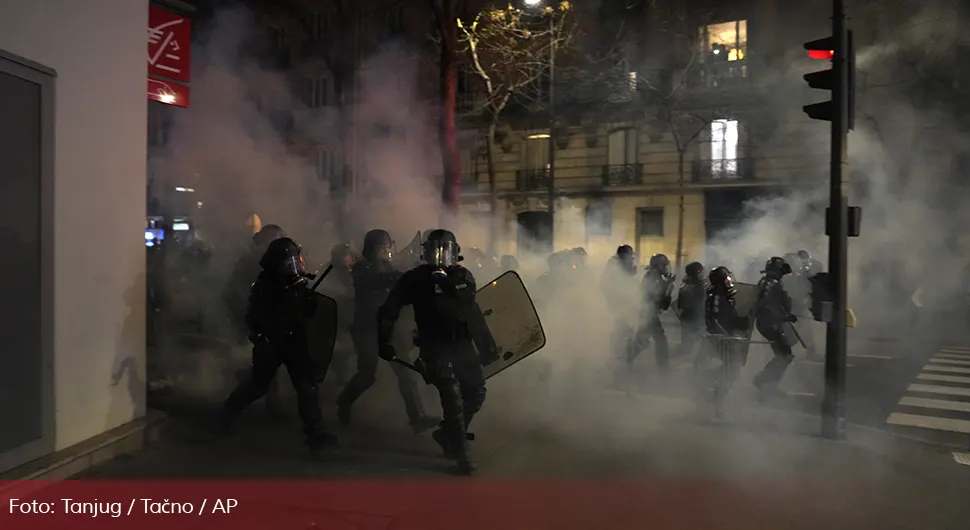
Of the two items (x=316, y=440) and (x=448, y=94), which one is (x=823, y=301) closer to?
(x=316, y=440)

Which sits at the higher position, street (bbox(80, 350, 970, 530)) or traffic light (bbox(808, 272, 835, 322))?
traffic light (bbox(808, 272, 835, 322))

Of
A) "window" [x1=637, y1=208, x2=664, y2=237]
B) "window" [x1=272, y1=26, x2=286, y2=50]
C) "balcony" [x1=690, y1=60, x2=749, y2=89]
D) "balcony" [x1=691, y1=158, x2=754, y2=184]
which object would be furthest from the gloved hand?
"window" [x1=637, y1=208, x2=664, y2=237]

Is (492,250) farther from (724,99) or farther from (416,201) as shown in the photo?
(724,99)

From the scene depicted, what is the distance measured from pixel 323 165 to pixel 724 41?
1055cm

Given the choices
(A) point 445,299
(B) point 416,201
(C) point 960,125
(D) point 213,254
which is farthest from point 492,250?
(C) point 960,125

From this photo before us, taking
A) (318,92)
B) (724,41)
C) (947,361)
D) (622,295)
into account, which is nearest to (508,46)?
(318,92)

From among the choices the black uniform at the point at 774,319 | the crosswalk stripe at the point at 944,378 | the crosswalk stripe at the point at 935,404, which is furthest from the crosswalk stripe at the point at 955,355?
the black uniform at the point at 774,319

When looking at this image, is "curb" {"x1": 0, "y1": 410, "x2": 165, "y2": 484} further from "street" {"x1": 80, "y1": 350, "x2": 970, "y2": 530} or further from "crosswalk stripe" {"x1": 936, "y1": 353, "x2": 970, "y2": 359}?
"crosswalk stripe" {"x1": 936, "y1": 353, "x2": 970, "y2": 359}

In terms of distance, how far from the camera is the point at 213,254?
7.34m

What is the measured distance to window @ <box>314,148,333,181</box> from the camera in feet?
26.5

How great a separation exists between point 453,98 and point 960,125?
8663 millimetres

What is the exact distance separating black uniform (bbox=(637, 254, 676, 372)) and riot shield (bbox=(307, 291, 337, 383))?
3313 mm

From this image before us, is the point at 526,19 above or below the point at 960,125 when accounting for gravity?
above

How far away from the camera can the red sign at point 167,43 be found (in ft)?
16.7
